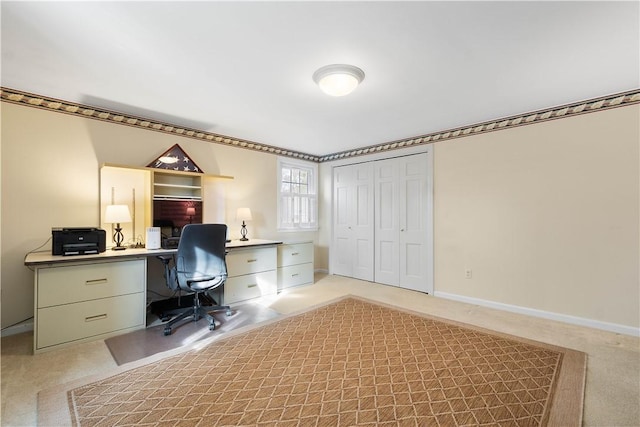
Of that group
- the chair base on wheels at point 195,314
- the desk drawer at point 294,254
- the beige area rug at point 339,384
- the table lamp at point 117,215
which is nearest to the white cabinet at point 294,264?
the desk drawer at point 294,254

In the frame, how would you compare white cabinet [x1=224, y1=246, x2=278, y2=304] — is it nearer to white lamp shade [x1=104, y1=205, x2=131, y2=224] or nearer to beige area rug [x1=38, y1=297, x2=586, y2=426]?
beige area rug [x1=38, y1=297, x2=586, y2=426]

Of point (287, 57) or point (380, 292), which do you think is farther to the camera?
point (380, 292)

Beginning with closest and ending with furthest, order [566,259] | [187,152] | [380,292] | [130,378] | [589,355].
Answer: [130,378]
[589,355]
[566,259]
[187,152]
[380,292]

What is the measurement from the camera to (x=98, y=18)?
66.4 inches

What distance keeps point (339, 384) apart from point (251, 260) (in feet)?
6.94

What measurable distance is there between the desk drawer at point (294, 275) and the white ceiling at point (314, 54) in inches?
86.8

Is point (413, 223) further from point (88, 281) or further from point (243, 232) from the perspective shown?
point (88, 281)

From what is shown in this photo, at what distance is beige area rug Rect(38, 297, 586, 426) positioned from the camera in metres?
1.58

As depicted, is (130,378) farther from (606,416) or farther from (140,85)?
(606,416)

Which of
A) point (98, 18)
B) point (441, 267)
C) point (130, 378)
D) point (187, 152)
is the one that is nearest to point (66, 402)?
point (130, 378)

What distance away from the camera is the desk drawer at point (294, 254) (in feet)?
13.8

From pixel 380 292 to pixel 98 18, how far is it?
397 cm

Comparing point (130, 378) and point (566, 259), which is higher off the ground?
point (566, 259)

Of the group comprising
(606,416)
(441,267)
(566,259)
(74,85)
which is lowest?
(606,416)
